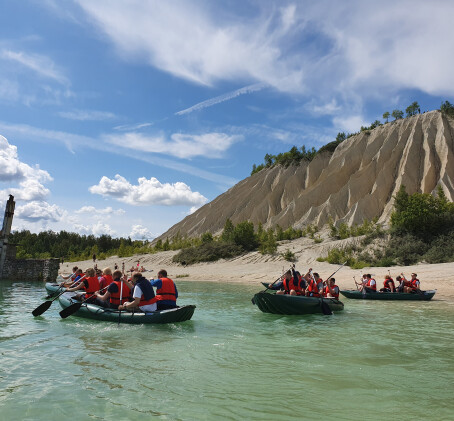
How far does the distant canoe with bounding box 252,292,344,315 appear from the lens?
49.4 feet

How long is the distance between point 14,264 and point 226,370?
2768cm

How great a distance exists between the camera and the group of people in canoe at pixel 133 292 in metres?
12.3

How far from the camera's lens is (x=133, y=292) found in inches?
492

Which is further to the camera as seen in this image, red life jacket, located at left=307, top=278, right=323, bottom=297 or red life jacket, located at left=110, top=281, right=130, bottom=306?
red life jacket, located at left=307, top=278, right=323, bottom=297

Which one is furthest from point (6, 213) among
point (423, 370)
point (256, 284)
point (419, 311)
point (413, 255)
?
point (413, 255)

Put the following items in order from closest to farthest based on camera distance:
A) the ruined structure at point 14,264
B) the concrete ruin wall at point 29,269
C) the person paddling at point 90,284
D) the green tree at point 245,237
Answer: the person paddling at point 90,284
the ruined structure at point 14,264
the concrete ruin wall at point 29,269
the green tree at point 245,237

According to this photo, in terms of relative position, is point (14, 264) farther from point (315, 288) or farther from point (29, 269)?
point (315, 288)

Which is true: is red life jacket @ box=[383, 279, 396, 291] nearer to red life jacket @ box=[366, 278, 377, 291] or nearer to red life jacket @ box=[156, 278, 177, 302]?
red life jacket @ box=[366, 278, 377, 291]

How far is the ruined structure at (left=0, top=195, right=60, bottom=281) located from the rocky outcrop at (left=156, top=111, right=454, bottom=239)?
35.2m

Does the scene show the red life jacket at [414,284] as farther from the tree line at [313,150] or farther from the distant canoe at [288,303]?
the tree line at [313,150]

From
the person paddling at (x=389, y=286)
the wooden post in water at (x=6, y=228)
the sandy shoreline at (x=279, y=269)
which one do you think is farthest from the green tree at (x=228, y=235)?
the person paddling at (x=389, y=286)

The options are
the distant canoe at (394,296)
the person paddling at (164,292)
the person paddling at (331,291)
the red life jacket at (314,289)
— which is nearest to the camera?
the person paddling at (164,292)

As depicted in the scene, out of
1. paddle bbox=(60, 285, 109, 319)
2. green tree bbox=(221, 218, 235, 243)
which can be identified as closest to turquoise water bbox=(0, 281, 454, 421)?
paddle bbox=(60, 285, 109, 319)

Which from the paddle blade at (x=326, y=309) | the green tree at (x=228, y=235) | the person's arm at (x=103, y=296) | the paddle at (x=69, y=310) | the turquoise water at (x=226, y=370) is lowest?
the turquoise water at (x=226, y=370)
